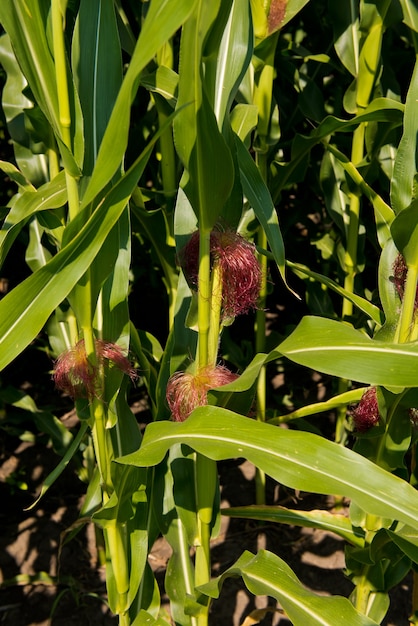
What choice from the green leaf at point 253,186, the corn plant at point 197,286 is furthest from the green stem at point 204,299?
the green leaf at point 253,186

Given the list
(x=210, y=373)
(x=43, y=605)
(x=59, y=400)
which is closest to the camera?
(x=210, y=373)

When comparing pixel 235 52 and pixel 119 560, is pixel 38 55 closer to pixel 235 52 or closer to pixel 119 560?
pixel 235 52

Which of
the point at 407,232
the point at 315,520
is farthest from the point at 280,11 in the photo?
the point at 315,520

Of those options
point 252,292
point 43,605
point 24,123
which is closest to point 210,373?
point 252,292

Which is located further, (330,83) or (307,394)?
(307,394)

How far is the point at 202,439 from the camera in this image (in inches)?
49.9

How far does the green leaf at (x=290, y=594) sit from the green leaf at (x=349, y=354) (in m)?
0.51

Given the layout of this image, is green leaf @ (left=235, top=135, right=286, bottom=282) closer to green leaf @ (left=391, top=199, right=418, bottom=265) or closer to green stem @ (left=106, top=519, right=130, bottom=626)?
green leaf @ (left=391, top=199, right=418, bottom=265)

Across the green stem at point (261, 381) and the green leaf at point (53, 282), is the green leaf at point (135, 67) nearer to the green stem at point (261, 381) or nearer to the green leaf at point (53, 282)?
the green leaf at point (53, 282)

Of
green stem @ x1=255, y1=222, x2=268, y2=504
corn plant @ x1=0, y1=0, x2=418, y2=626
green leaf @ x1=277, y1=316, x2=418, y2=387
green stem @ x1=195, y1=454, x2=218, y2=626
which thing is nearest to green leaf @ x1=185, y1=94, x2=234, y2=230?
corn plant @ x1=0, y1=0, x2=418, y2=626

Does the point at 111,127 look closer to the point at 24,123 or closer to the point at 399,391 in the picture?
the point at 399,391

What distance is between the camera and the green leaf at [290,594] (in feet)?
4.66

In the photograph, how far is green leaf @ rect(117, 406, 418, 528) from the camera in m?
1.17

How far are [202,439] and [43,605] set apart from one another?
1.51 meters
